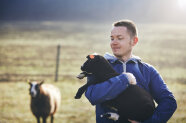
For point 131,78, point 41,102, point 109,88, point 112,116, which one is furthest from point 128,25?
point 41,102

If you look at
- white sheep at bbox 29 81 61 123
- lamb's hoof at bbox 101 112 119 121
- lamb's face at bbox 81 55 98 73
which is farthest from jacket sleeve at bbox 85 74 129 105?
white sheep at bbox 29 81 61 123

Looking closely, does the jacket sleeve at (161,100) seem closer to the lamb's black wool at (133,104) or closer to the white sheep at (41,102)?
the lamb's black wool at (133,104)

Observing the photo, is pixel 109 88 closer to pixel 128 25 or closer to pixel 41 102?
pixel 128 25

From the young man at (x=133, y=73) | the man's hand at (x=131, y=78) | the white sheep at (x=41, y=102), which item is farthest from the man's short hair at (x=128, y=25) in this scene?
the white sheep at (x=41, y=102)

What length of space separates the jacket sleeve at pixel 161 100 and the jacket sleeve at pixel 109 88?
373 mm

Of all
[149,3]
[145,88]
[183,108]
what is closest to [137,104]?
[145,88]

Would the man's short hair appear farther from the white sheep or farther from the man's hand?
the white sheep

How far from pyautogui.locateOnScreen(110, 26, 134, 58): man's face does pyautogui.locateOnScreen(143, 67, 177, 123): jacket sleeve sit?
32cm

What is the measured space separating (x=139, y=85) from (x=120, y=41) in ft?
1.39

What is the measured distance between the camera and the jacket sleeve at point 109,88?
235 cm

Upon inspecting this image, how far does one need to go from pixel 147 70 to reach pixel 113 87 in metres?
0.47

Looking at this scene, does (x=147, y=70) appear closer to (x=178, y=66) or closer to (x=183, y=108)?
(x=183, y=108)

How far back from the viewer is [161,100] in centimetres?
256

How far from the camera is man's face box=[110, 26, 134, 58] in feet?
8.64
